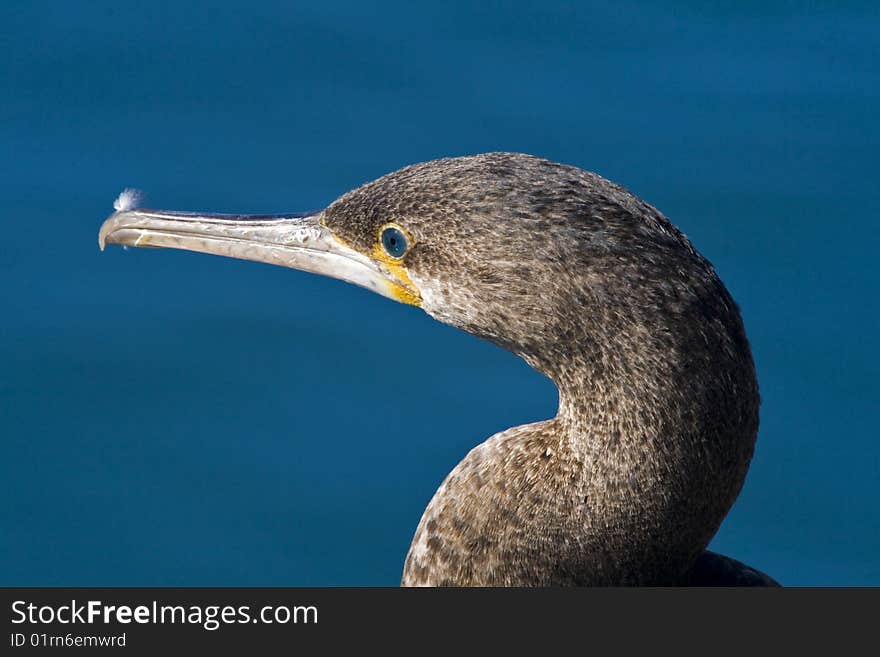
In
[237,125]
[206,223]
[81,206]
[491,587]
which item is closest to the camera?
[491,587]

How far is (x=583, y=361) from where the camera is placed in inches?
135

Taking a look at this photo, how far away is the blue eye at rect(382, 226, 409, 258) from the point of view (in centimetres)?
372

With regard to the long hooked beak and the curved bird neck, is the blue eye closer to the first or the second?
the long hooked beak

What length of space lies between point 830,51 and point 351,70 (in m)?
2.12

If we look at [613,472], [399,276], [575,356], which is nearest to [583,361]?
[575,356]

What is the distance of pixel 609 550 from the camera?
358cm

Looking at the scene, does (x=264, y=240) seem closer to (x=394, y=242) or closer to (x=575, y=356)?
(x=394, y=242)

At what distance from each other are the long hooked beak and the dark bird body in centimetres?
2

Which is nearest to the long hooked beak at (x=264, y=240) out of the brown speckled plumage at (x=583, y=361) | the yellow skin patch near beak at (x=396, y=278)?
the yellow skin patch near beak at (x=396, y=278)

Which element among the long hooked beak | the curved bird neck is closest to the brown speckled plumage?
the curved bird neck

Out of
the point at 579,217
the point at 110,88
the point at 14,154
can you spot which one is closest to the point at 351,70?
the point at 110,88

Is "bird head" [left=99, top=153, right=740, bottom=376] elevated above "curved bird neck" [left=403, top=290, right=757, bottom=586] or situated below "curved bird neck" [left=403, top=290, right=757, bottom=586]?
above

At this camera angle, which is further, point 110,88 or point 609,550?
point 110,88

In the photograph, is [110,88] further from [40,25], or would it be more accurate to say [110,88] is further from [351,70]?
[351,70]
